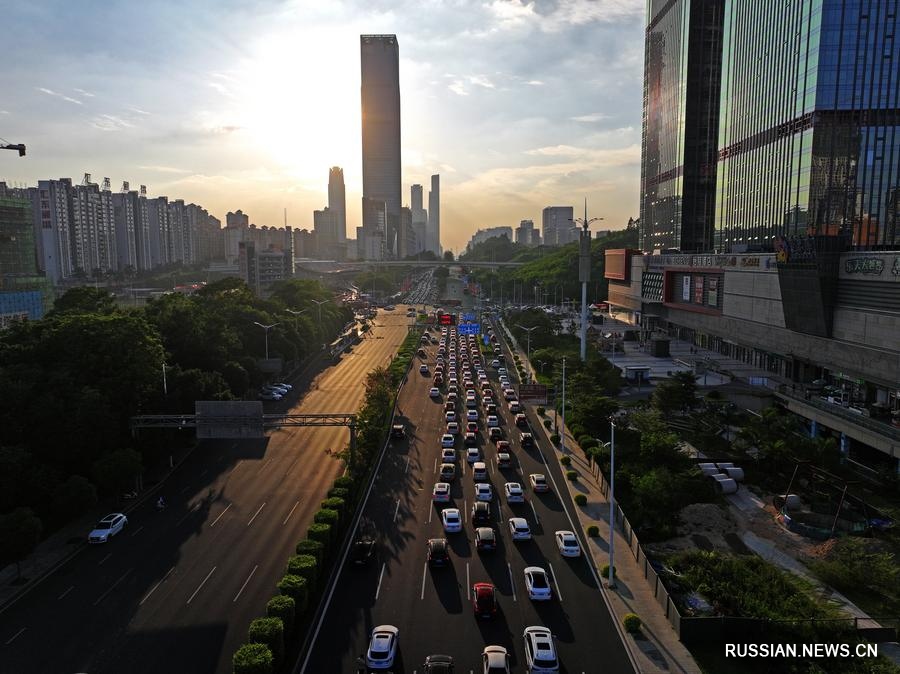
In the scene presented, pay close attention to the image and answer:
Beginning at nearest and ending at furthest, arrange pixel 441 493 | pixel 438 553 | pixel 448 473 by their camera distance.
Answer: pixel 438 553
pixel 441 493
pixel 448 473

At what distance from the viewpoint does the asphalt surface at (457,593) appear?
21203 millimetres

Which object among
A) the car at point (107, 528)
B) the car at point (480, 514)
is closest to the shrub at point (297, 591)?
the car at point (480, 514)

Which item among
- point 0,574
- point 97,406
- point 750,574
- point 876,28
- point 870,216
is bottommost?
point 0,574

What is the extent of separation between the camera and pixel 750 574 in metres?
23.5

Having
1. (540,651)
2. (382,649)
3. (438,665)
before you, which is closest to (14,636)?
(382,649)

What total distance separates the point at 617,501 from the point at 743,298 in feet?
128

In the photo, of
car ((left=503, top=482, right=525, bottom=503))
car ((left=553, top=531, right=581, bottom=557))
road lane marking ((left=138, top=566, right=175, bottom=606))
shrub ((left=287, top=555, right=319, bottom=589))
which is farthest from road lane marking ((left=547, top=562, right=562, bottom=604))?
road lane marking ((left=138, top=566, right=175, bottom=606))

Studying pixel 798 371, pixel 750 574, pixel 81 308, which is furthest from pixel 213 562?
pixel 798 371

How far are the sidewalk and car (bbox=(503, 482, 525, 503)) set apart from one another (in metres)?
2.84

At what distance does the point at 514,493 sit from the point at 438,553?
331 inches

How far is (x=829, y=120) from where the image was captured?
56531 mm

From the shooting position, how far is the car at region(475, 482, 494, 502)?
34.1 meters

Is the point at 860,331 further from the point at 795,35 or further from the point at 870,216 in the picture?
the point at 795,35

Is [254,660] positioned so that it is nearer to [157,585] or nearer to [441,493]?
[157,585]
